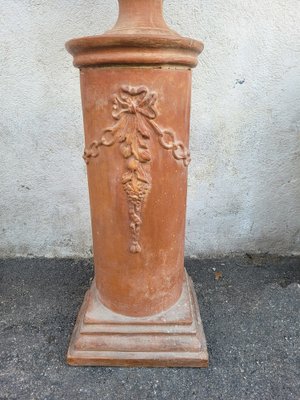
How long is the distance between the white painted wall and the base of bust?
2.85 feet

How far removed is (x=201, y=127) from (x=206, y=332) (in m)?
1.14

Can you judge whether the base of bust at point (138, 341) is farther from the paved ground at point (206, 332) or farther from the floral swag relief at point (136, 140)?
the floral swag relief at point (136, 140)

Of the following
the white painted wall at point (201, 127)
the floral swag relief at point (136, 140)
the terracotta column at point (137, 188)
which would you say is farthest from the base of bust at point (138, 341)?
the white painted wall at point (201, 127)

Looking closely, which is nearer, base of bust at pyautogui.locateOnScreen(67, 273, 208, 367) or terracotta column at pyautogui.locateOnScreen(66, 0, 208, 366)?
terracotta column at pyautogui.locateOnScreen(66, 0, 208, 366)

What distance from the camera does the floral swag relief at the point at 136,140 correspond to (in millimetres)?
1209

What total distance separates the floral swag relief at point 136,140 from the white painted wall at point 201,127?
80cm

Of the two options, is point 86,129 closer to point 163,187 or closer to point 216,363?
point 163,187

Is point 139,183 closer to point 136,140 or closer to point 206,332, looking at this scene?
point 136,140

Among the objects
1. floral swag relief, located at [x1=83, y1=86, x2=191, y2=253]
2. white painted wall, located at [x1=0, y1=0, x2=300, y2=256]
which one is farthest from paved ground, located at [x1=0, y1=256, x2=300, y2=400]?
floral swag relief, located at [x1=83, y1=86, x2=191, y2=253]

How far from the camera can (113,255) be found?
1.44 metres

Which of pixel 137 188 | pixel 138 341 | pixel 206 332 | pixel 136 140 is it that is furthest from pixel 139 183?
pixel 206 332

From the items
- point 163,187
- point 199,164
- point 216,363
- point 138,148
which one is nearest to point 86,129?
point 138,148

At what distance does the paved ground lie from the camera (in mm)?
1356

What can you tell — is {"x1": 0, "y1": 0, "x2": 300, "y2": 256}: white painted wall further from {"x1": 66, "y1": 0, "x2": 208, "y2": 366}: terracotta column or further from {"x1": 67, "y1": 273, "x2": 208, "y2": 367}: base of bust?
{"x1": 67, "y1": 273, "x2": 208, "y2": 367}: base of bust
